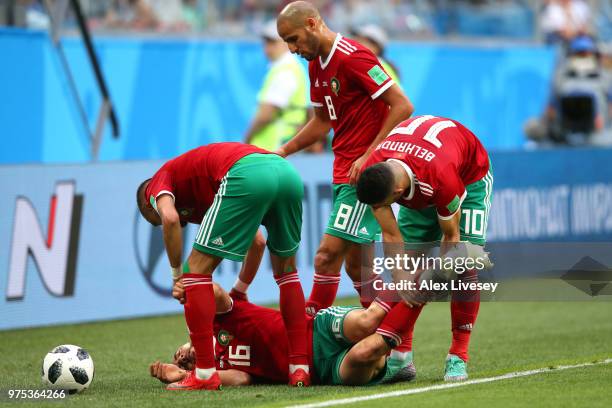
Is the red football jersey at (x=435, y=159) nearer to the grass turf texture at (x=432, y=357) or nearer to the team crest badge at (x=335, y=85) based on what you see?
the team crest badge at (x=335, y=85)

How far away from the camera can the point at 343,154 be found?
776 centimetres

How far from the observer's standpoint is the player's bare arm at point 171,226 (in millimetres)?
6488

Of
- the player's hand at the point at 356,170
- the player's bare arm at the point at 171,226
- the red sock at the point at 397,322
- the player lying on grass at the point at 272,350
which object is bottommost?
the player lying on grass at the point at 272,350

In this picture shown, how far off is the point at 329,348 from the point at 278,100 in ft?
16.1

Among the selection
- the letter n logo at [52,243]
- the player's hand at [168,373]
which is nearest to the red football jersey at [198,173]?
the player's hand at [168,373]

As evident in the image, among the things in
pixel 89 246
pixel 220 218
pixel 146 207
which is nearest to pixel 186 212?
pixel 146 207

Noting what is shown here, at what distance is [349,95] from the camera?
7.60m

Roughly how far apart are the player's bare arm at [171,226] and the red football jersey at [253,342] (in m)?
0.53

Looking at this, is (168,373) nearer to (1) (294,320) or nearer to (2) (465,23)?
(1) (294,320)

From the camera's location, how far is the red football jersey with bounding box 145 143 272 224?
673 centimetres

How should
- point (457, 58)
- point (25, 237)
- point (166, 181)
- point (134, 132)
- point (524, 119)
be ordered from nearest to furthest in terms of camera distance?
point (166, 181)
point (25, 237)
point (134, 132)
point (457, 58)
point (524, 119)

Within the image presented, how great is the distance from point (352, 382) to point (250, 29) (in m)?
9.99

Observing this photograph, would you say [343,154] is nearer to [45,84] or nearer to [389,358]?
[389,358]

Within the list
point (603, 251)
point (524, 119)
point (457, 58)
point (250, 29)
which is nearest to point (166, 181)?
point (603, 251)
